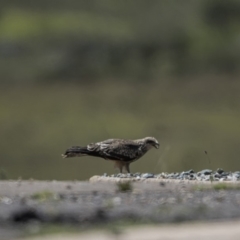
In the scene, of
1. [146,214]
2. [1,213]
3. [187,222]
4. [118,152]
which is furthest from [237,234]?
[118,152]

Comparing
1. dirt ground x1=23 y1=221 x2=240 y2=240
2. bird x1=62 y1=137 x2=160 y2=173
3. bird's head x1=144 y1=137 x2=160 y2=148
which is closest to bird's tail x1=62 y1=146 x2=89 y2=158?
bird x1=62 y1=137 x2=160 y2=173

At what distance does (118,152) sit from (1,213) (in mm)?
9469

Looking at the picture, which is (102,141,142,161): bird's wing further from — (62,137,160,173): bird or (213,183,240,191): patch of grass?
(213,183,240,191): patch of grass

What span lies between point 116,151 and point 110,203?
8515mm

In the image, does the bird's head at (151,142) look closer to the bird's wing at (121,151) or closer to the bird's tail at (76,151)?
the bird's wing at (121,151)

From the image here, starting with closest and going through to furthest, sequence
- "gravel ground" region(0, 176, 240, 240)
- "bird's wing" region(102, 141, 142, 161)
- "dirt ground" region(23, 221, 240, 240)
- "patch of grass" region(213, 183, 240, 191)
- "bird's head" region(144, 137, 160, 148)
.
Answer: "dirt ground" region(23, 221, 240, 240) < "gravel ground" region(0, 176, 240, 240) < "patch of grass" region(213, 183, 240, 191) < "bird's wing" region(102, 141, 142, 161) < "bird's head" region(144, 137, 160, 148)

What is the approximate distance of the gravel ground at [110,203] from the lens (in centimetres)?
1048

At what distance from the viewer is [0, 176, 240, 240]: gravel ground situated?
10.5m

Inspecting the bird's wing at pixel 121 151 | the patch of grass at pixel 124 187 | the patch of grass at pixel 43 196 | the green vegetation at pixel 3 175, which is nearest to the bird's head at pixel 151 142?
the bird's wing at pixel 121 151

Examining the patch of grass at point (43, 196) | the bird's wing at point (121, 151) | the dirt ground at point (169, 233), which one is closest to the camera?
the dirt ground at point (169, 233)

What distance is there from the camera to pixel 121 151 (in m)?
20.7

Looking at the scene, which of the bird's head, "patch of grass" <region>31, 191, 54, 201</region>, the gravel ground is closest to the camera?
the gravel ground

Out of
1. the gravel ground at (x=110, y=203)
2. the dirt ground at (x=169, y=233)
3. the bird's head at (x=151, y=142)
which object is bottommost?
the dirt ground at (x=169, y=233)

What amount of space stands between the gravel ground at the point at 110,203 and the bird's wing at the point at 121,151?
12.4ft
